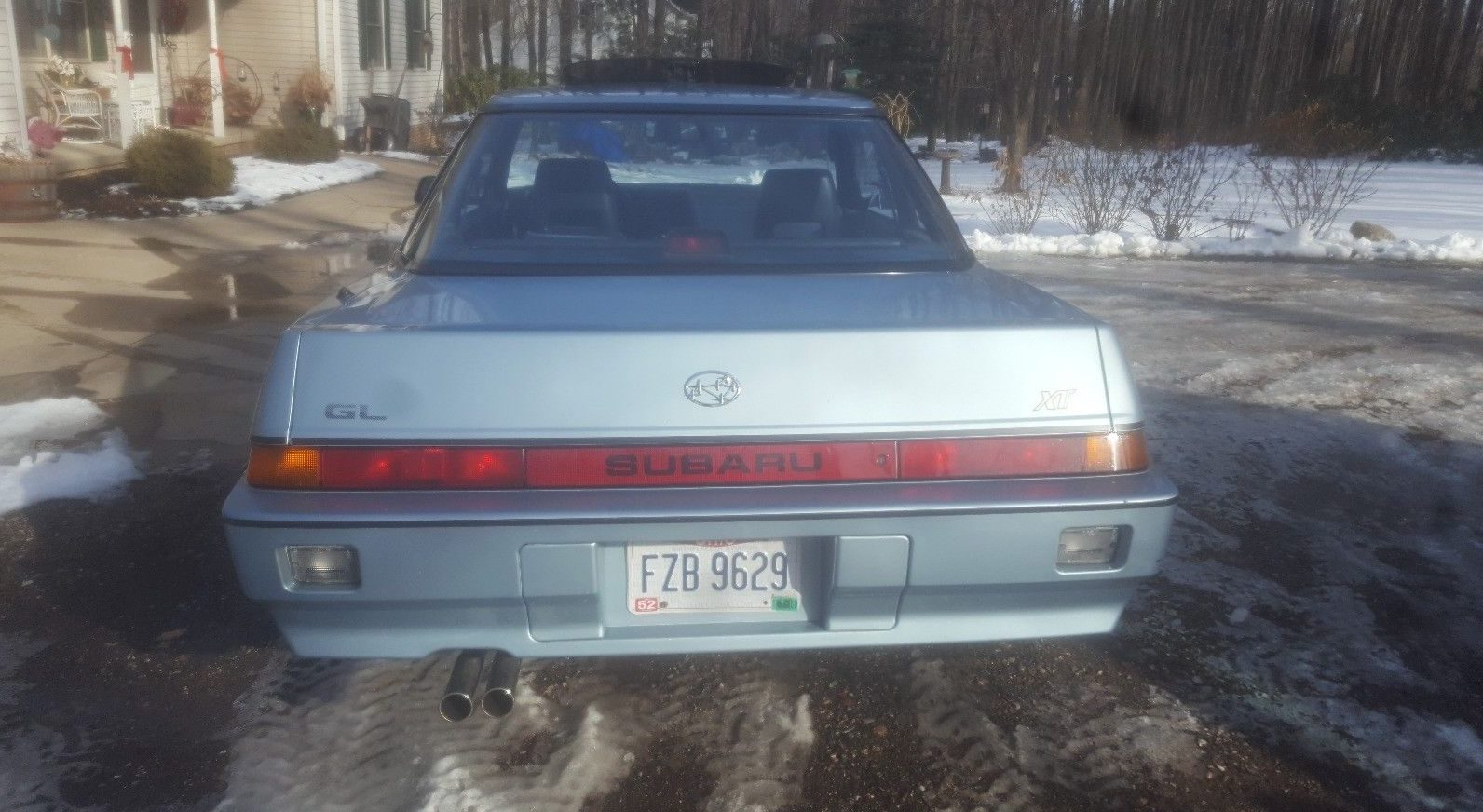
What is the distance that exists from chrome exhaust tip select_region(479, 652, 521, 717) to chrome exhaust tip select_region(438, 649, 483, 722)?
0.10ft

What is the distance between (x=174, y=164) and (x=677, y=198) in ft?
35.6

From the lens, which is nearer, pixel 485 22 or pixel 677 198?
pixel 677 198

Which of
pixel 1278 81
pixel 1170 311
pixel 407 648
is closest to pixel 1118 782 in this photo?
pixel 407 648

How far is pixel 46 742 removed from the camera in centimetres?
283

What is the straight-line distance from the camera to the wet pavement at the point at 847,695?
2662mm

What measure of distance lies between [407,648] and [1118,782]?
1.66 meters

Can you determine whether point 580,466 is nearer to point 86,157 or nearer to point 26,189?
point 26,189

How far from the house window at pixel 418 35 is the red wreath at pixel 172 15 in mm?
6040

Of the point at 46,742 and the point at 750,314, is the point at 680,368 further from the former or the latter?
the point at 46,742

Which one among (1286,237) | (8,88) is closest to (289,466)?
(1286,237)

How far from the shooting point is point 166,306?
8.04m

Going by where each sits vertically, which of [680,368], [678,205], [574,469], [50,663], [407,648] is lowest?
[50,663]

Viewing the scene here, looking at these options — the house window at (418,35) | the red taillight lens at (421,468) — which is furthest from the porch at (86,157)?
the red taillight lens at (421,468)

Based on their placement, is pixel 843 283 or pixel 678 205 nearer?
pixel 843 283
